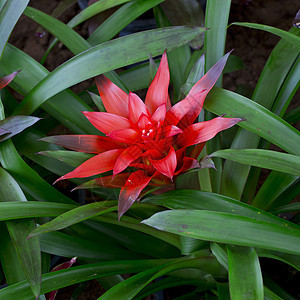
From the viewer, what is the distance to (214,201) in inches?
27.8

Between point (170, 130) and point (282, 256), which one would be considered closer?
point (170, 130)

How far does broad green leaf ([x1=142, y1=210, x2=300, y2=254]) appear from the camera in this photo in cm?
59

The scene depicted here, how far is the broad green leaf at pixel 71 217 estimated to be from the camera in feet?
2.18

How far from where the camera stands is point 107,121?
2.31ft

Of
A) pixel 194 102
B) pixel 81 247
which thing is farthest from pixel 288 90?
pixel 81 247

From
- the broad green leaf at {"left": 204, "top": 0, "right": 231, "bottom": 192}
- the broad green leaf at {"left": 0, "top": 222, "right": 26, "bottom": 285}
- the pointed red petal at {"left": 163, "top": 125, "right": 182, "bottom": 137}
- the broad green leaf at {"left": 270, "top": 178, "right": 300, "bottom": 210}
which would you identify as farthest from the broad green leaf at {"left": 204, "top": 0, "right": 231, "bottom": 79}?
the broad green leaf at {"left": 0, "top": 222, "right": 26, "bottom": 285}

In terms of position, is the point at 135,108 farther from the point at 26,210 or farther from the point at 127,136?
the point at 26,210

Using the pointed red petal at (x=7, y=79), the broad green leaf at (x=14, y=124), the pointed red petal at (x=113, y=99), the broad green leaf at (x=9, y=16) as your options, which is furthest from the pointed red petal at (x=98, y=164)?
the broad green leaf at (x=9, y=16)

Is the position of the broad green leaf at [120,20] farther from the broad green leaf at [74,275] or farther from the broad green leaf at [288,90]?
the broad green leaf at [74,275]

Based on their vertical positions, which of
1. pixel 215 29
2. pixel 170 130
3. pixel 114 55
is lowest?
pixel 170 130

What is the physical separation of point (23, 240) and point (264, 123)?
0.55 meters

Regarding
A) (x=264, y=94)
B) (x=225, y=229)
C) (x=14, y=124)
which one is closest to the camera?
(x=225, y=229)

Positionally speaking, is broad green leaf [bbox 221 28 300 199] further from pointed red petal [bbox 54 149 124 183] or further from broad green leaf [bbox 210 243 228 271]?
pointed red petal [bbox 54 149 124 183]

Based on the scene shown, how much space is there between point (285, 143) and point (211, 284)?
438mm
